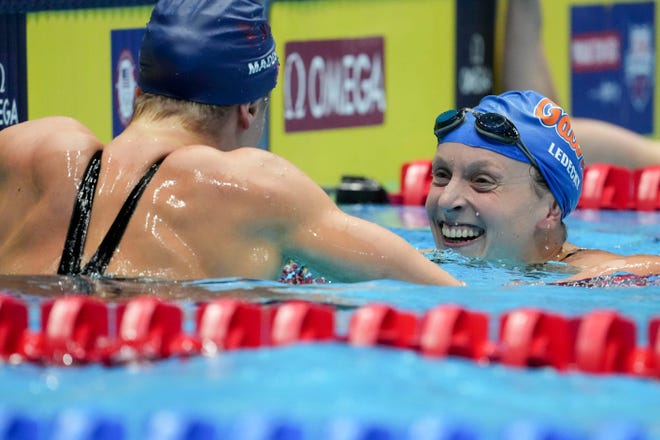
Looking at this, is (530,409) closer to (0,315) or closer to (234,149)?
(0,315)

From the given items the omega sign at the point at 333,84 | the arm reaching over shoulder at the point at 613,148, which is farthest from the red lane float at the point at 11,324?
the arm reaching over shoulder at the point at 613,148

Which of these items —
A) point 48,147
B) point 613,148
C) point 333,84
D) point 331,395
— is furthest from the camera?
point 613,148

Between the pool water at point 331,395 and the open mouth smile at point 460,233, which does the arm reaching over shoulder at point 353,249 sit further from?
the open mouth smile at point 460,233

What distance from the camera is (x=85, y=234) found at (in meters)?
3.36

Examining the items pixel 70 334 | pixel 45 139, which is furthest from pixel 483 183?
pixel 70 334

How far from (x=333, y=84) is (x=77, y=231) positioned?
424cm

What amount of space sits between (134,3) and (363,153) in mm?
2001

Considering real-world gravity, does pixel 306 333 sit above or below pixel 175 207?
below

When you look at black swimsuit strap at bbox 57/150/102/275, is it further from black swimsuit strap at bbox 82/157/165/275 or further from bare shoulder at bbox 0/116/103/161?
bare shoulder at bbox 0/116/103/161

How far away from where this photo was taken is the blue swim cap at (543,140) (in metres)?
4.60

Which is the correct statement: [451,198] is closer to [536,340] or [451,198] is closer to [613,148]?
[536,340]

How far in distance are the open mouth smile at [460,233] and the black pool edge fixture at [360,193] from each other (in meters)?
2.35

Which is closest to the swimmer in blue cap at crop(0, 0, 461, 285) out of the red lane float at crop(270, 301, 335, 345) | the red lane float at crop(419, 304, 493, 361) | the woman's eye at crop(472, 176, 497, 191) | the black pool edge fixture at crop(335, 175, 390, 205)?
the red lane float at crop(270, 301, 335, 345)

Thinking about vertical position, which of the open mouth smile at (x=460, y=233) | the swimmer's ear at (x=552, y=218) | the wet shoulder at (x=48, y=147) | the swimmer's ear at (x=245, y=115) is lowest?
the open mouth smile at (x=460, y=233)
